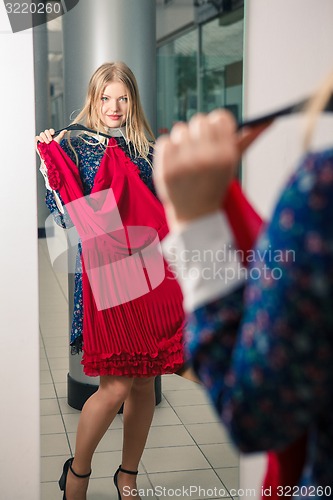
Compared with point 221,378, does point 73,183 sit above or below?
below

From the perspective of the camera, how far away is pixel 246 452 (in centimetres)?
78

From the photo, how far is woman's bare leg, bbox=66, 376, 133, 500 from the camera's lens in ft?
8.03

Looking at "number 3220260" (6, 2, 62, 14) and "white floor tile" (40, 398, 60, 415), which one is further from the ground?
"number 3220260" (6, 2, 62, 14)

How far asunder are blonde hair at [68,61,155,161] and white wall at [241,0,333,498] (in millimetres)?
332

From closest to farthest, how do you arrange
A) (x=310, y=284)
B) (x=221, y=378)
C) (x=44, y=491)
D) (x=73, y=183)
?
1. (x=310, y=284)
2. (x=221, y=378)
3. (x=73, y=183)
4. (x=44, y=491)

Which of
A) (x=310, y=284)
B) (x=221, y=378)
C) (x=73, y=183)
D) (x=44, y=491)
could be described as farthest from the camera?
(x=44, y=491)

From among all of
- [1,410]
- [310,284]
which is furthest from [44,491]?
[310,284]

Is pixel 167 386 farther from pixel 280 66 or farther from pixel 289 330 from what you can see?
pixel 289 330

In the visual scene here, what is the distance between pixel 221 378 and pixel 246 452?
0.08m

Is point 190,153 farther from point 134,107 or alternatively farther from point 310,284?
point 134,107

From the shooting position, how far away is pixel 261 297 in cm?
72

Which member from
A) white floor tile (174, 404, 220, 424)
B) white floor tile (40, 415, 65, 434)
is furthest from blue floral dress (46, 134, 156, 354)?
white floor tile (174, 404, 220, 424)

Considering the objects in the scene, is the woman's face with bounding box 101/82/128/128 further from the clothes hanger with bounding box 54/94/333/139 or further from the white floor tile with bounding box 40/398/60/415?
the clothes hanger with bounding box 54/94/333/139

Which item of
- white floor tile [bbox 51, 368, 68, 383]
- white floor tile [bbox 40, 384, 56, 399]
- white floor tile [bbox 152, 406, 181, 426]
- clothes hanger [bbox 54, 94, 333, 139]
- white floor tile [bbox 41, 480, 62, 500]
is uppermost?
clothes hanger [bbox 54, 94, 333, 139]
